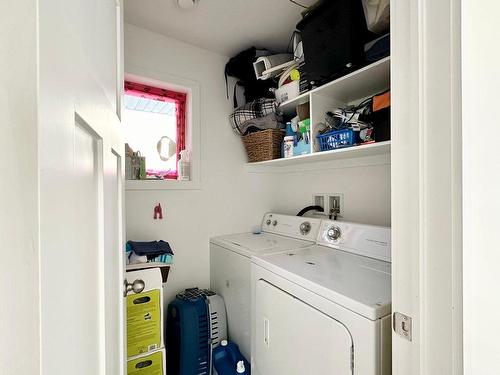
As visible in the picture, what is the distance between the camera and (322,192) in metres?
2.01

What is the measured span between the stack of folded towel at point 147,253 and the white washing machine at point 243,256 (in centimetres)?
44

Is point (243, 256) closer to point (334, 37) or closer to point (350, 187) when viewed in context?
point (350, 187)

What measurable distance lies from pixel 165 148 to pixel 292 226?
129cm

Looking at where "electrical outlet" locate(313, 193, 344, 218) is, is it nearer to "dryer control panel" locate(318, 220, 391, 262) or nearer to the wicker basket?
"dryer control panel" locate(318, 220, 391, 262)

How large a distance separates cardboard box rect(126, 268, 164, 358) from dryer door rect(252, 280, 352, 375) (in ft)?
1.90

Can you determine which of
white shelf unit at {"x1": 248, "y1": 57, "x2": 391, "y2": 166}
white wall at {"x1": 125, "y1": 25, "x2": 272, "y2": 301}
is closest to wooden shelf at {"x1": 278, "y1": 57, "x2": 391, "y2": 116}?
white shelf unit at {"x1": 248, "y1": 57, "x2": 391, "y2": 166}

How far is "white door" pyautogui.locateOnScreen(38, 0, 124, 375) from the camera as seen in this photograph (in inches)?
9.9

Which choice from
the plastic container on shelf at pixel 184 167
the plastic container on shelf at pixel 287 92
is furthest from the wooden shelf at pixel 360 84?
the plastic container on shelf at pixel 184 167

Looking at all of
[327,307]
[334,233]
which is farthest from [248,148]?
[327,307]

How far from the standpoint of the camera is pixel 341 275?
113 centimetres
